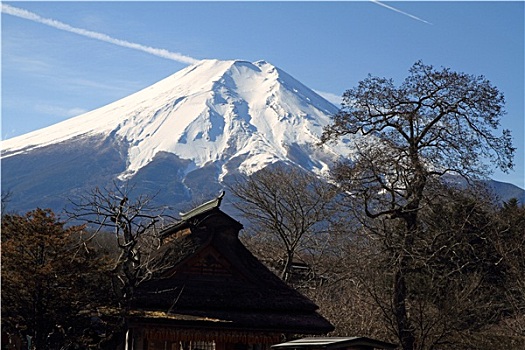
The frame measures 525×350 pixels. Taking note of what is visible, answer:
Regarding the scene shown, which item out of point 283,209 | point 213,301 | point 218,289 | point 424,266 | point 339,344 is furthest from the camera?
point 283,209

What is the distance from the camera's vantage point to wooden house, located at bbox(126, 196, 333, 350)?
21969 mm

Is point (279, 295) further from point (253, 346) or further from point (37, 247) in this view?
point (37, 247)

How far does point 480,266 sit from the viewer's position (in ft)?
106

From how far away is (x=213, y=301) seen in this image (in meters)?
22.8

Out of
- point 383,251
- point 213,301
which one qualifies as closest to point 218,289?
point 213,301

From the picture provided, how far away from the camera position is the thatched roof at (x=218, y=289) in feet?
72.9

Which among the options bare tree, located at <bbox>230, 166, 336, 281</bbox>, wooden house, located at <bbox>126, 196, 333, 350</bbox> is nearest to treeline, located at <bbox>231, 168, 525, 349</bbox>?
bare tree, located at <bbox>230, 166, 336, 281</bbox>

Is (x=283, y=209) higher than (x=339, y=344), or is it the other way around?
(x=283, y=209)

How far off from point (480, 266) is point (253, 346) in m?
11.9

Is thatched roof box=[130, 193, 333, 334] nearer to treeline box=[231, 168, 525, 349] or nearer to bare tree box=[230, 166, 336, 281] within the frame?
treeline box=[231, 168, 525, 349]

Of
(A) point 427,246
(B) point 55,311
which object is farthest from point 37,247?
(A) point 427,246

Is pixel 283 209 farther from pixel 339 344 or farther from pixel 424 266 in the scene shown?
pixel 339 344

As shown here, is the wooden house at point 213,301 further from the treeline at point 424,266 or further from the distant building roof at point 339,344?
the distant building roof at point 339,344

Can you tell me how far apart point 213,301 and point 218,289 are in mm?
633
